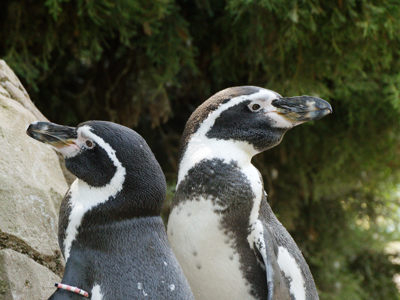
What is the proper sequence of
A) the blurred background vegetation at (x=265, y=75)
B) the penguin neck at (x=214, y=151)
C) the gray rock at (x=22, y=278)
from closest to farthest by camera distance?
the gray rock at (x=22, y=278) < the penguin neck at (x=214, y=151) < the blurred background vegetation at (x=265, y=75)

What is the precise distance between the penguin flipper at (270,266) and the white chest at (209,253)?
63mm

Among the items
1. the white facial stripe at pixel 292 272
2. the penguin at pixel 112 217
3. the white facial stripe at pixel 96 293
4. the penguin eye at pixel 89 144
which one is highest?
the penguin eye at pixel 89 144

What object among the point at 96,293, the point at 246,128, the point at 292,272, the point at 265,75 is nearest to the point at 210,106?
the point at 246,128

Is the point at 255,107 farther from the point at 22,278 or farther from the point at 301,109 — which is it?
the point at 22,278

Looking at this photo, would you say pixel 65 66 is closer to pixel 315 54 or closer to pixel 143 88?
pixel 143 88

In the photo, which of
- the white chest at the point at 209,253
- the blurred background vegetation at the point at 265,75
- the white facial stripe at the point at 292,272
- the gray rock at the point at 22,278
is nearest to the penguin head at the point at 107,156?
the white chest at the point at 209,253

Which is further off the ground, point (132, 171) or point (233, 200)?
point (132, 171)

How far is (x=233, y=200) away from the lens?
1583 millimetres

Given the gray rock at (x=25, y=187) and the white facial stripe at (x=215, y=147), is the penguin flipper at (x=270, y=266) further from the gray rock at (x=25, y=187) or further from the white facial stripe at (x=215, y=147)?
the gray rock at (x=25, y=187)

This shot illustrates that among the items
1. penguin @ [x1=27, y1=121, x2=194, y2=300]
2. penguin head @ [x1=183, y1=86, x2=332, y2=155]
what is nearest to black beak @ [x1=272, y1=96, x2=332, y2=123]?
penguin head @ [x1=183, y1=86, x2=332, y2=155]

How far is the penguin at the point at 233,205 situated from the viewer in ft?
5.21

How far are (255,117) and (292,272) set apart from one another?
0.41 meters

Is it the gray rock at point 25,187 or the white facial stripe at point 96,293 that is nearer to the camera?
the white facial stripe at point 96,293

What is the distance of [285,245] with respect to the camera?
1713 millimetres
